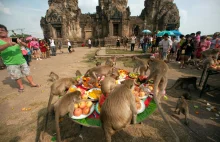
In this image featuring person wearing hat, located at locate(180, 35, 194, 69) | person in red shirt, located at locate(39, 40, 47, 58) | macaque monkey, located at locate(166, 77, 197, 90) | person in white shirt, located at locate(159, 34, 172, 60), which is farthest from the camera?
person in red shirt, located at locate(39, 40, 47, 58)

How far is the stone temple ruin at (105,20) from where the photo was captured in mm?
24886

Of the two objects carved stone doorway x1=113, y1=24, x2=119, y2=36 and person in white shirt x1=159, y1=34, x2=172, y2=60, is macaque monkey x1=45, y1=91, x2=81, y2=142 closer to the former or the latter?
person in white shirt x1=159, y1=34, x2=172, y2=60

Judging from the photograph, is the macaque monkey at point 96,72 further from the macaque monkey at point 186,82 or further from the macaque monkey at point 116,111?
the macaque monkey at point 186,82

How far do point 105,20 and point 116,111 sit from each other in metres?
27.6

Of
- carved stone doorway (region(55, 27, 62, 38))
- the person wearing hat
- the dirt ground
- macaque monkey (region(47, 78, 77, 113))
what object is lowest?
the dirt ground

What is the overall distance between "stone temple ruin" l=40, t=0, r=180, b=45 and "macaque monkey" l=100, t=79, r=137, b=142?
79.5 ft

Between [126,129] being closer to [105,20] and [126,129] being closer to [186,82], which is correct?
[186,82]

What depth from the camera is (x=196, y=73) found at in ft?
25.5

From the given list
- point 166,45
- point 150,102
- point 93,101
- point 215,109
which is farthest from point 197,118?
point 166,45

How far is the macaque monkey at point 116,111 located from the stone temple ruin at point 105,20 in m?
24.2

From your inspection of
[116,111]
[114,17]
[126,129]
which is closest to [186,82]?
[126,129]

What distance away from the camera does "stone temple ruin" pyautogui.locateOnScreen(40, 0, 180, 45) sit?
24886 mm

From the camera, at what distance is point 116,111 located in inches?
75.4

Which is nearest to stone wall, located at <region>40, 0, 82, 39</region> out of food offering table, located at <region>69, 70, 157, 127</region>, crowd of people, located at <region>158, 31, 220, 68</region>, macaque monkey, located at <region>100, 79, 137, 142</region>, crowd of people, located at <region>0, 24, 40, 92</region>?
crowd of people, located at <region>0, 24, 40, 92</region>
